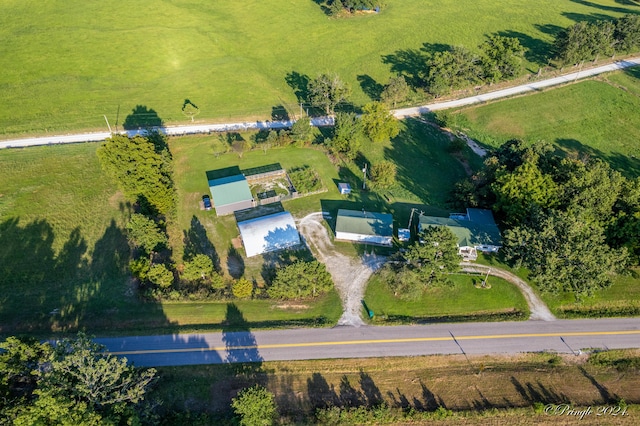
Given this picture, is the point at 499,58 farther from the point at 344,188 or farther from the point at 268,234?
the point at 268,234

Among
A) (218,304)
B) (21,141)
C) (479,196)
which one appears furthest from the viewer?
(21,141)

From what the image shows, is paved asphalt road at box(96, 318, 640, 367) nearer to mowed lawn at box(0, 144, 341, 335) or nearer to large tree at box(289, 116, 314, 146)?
mowed lawn at box(0, 144, 341, 335)

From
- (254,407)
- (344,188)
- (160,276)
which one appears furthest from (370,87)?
(254,407)

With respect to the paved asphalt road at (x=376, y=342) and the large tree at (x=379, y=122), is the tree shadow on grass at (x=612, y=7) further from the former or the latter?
the paved asphalt road at (x=376, y=342)

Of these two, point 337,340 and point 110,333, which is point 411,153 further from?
point 110,333

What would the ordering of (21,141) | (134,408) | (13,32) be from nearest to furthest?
(134,408) < (21,141) < (13,32)

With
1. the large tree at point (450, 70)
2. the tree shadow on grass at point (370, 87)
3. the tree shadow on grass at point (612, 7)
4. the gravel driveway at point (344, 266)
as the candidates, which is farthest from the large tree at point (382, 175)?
the tree shadow on grass at point (612, 7)

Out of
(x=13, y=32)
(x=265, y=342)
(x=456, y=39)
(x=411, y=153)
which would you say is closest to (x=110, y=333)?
(x=265, y=342)

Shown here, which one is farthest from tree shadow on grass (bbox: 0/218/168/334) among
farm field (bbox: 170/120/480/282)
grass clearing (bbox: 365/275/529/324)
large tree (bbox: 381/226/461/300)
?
large tree (bbox: 381/226/461/300)
